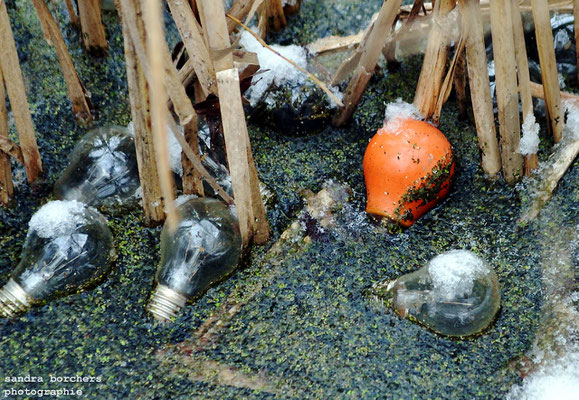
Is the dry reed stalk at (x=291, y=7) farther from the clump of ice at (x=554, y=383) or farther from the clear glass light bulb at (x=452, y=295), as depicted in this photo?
the clump of ice at (x=554, y=383)

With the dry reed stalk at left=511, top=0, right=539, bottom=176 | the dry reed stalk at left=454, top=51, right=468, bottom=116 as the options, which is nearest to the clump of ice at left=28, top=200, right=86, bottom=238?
the dry reed stalk at left=454, top=51, right=468, bottom=116

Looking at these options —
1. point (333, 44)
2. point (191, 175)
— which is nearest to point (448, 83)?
point (333, 44)

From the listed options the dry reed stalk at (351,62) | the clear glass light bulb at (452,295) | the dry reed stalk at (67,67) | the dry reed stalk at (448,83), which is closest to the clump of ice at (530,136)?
the dry reed stalk at (448,83)

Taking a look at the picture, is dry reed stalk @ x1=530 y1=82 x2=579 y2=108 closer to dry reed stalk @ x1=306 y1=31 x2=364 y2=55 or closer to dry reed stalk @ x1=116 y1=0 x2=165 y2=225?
dry reed stalk @ x1=306 y1=31 x2=364 y2=55

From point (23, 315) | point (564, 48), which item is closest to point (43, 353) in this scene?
point (23, 315)

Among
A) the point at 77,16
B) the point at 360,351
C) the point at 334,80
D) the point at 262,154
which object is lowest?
the point at 360,351

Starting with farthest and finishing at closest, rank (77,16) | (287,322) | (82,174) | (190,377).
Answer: (77,16)
(82,174)
(287,322)
(190,377)

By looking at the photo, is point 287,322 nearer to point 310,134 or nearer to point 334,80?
point 310,134
